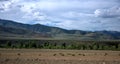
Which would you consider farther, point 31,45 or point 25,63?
point 31,45

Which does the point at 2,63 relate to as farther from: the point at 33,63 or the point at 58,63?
the point at 58,63

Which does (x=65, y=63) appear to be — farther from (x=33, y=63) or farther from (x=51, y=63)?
(x=33, y=63)

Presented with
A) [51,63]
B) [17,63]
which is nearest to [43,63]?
[51,63]

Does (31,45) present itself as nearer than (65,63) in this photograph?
No

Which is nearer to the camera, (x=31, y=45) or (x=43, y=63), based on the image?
(x=43, y=63)

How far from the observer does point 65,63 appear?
97.0 ft

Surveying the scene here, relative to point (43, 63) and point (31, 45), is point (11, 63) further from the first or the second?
point (31, 45)

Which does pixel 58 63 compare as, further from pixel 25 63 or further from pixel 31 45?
pixel 31 45

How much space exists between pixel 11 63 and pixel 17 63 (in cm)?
64

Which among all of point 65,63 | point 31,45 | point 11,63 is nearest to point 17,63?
point 11,63

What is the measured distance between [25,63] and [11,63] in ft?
4.95

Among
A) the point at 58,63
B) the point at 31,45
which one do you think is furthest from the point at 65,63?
the point at 31,45

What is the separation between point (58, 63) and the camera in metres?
29.5

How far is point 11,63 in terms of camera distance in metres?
29.1
